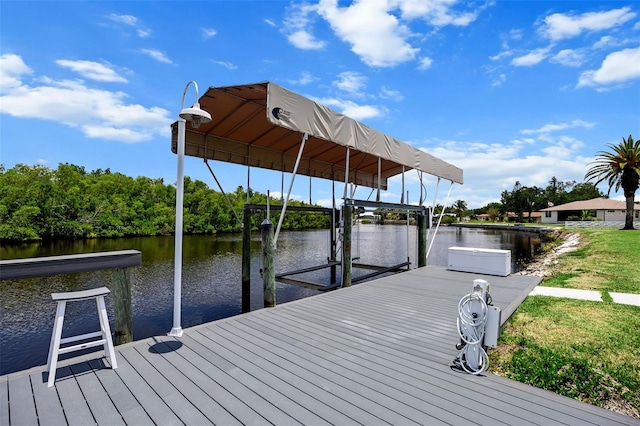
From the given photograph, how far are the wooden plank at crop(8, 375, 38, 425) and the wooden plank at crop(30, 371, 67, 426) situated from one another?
0.10 ft

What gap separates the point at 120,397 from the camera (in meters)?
2.45

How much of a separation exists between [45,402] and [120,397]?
1.78ft

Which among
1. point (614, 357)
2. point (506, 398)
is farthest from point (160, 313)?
point (614, 357)

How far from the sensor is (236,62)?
7301mm

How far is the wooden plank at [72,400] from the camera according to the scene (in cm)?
217

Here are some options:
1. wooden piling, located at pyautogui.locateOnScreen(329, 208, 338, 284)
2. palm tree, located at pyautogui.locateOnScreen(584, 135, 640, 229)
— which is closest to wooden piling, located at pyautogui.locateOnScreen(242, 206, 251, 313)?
wooden piling, located at pyautogui.locateOnScreen(329, 208, 338, 284)

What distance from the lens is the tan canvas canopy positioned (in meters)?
4.91

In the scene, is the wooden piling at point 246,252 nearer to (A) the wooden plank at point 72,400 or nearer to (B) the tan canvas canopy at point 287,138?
(B) the tan canvas canopy at point 287,138

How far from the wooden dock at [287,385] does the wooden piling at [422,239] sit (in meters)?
5.16

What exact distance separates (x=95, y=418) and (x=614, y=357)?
17.2ft

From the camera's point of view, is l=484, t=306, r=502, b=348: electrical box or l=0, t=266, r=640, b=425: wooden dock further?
l=484, t=306, r=502, b=348: electrical box

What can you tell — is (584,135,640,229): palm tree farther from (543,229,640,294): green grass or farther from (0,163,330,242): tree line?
(0,163,330,242): tree line

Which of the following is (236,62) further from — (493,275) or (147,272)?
(147,272)

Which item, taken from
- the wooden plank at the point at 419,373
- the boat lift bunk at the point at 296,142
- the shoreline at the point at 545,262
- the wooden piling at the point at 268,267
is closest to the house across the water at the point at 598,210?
the shoreline at the point at 545,262
